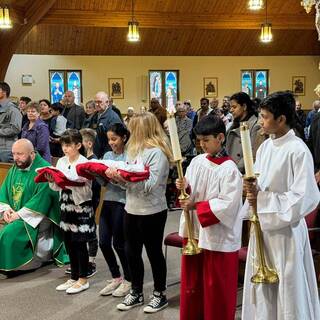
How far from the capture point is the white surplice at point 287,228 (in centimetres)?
235

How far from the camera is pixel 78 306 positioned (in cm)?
391

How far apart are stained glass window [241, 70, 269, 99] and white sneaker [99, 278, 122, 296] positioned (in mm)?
12238

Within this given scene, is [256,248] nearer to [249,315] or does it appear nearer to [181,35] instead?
[249,315]

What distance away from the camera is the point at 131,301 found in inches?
149

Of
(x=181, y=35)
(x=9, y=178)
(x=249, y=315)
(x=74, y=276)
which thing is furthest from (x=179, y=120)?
(x=181, y=35)

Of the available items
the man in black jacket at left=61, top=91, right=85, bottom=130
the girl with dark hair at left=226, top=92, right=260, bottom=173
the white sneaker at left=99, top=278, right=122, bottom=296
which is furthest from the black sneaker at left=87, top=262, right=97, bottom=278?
the man in black jacket at left=61, top=91, right=85, bottom=130

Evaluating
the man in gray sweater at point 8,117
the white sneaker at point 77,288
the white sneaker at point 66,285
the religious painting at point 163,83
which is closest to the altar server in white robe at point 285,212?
the white sneaker at point 77,288

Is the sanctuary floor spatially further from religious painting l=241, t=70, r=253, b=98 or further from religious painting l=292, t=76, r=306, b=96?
religious painting l=292, t=76, r=306, b=96

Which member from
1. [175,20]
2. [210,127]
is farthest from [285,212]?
[175,20]

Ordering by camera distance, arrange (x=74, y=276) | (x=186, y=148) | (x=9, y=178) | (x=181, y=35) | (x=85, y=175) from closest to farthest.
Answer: (x=85, y=175) < (x=74, y=276) < (x=9, y=178) < (x=186, y=148) < (x=181, y=35)

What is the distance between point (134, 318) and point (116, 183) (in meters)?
0.94

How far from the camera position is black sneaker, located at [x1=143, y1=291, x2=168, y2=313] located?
370 cm

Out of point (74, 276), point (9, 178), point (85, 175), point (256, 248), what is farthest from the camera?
point (9, 178)

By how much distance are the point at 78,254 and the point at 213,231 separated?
157 cm
